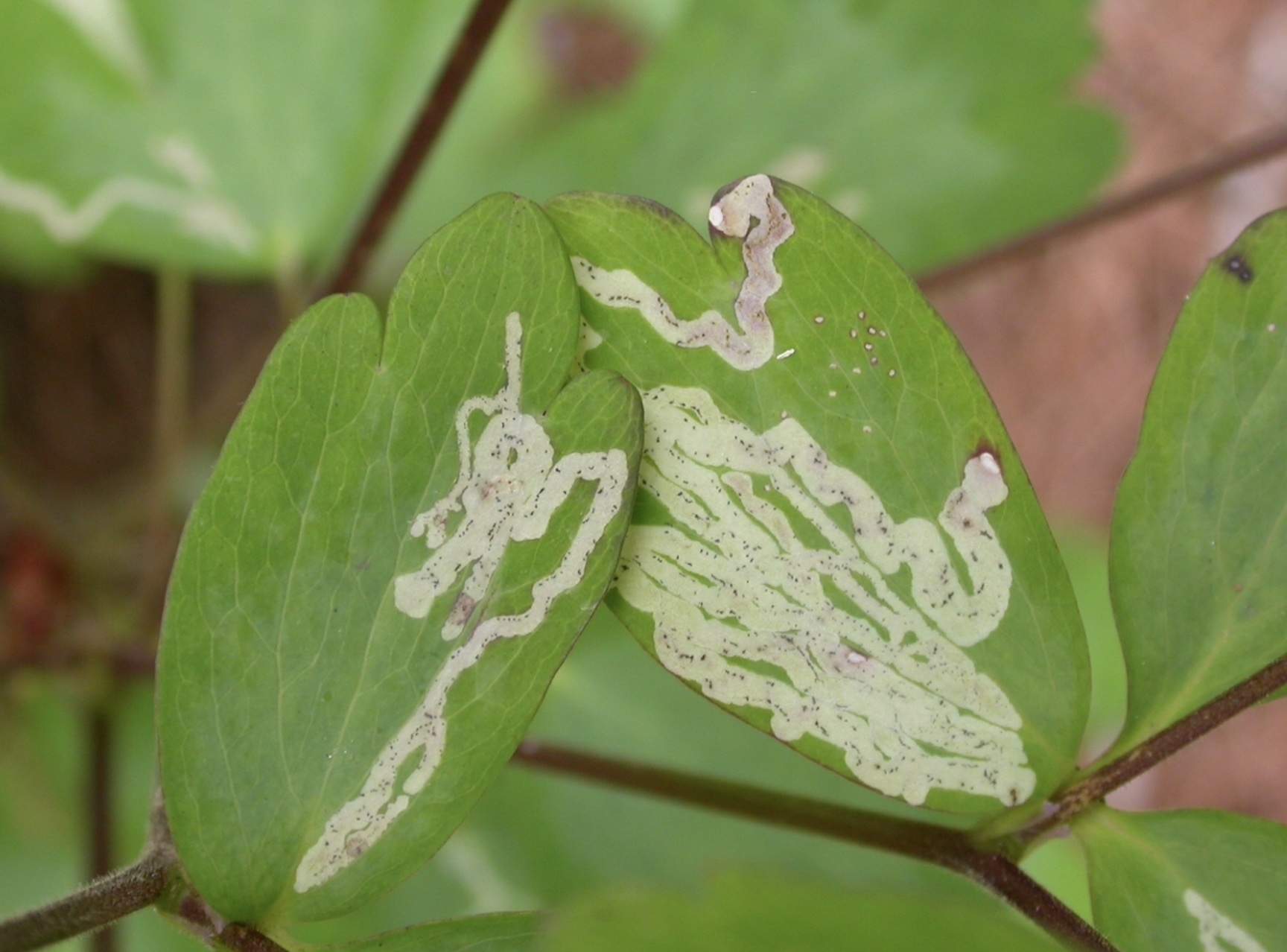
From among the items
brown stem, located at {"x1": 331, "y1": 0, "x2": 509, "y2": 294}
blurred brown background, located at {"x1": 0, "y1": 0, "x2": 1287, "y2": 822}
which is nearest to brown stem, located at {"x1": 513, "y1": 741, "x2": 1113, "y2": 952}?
brown stem, located at {"x1": 331, "y1": 0, "x2": 509, "y2": 294}

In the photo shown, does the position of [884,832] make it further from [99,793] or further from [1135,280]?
[1135,280]

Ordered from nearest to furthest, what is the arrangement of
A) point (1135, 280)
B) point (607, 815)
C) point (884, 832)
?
point (884, 832) < point (607, 815) < point (1135, 280)

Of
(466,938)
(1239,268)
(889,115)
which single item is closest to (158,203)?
(889,115)

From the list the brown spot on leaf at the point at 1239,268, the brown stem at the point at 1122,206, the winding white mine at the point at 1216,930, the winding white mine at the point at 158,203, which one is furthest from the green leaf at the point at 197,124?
the winding white mine at the point at 1216,930

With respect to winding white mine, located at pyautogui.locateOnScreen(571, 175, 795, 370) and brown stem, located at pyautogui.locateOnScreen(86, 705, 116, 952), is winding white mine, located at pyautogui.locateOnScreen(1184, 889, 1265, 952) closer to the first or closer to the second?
winding white mine, located at pyautogui.locateOnScreen(571, 175, 795, 370)

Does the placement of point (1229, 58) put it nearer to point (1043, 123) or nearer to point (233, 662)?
point (1043, 123)

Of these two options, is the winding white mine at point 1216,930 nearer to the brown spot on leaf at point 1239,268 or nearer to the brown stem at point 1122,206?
the brown spot on leaf at point 1239,268

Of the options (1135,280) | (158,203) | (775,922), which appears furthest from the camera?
(1135,280)
